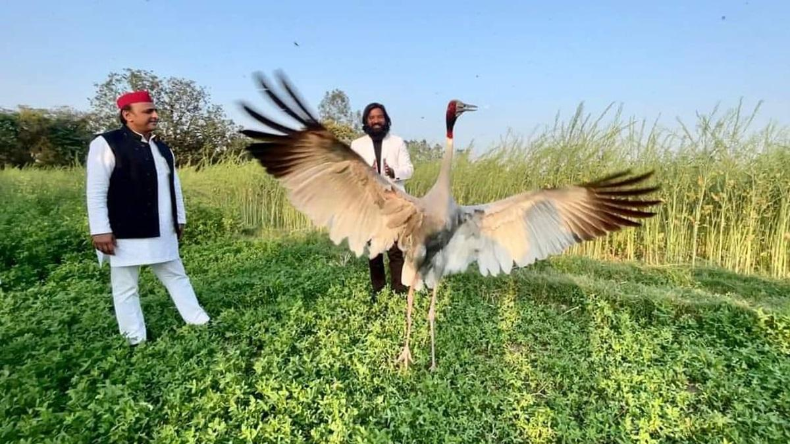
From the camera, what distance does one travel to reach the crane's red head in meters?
3.83

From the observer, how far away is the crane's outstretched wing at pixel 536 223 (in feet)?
12.0

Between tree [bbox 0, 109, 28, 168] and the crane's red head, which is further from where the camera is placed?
tree [bbox 0, 109, 28, 168]

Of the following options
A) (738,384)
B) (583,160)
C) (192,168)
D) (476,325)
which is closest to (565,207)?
(476,325)

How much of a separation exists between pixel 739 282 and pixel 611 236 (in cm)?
186

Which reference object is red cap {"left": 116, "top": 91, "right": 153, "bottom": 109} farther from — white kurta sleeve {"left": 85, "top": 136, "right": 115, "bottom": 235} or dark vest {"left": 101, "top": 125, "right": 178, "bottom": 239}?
white kurta sleeve {"left": 85, "top": 136, "right": 115, "bottom": 235}

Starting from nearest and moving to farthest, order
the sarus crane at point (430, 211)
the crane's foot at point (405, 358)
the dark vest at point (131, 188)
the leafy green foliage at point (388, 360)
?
the leafy green foliage at point (388, 360), the sarus crane at point (430, 211), the dark vest at point (131, 188), the crane's foot at point (405, 358)

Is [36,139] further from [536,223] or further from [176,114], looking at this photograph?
[536,223]

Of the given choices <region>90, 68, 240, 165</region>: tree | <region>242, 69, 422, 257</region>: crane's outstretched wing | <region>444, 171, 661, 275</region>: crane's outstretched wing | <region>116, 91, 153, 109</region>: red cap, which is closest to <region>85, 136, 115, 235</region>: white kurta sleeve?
<region>116, 91, 153, 109</region>: red cap

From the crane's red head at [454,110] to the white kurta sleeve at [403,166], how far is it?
3.07 ft

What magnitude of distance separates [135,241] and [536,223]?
3.29 meters

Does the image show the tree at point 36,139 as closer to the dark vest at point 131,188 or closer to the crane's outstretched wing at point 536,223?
the dark vest at point 131,188

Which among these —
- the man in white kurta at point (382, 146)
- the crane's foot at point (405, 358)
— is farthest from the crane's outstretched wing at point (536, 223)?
the man in white kurta at point (382, 146)

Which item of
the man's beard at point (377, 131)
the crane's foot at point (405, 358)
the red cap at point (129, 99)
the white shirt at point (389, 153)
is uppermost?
the red cap at point (129, 99)

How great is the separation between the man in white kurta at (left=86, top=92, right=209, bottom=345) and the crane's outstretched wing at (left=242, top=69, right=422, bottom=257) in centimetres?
118
